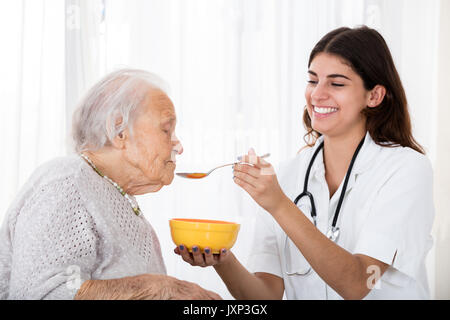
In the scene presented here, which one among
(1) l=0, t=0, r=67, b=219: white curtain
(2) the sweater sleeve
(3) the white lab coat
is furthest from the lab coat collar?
(1) l=0, t=0, r=67, b=219: white curtain

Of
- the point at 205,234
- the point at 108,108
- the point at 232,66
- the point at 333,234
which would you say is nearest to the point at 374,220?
the point at 333,234

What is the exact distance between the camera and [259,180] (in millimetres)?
1166

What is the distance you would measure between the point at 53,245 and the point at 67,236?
35mm

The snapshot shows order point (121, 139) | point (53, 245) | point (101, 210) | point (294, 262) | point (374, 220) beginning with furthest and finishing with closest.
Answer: point (294, 262) < point (374, 220) < point (121, 139) < point (101, 210) < point (53, 245)

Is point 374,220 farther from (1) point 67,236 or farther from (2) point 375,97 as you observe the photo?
(1) point 67,236

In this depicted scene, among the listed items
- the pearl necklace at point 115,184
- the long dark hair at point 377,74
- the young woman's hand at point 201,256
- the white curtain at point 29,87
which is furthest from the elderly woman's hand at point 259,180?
the white curtain at point 29,87

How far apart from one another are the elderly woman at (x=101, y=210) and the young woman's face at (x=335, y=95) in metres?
0.51

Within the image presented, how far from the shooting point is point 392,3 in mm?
2660

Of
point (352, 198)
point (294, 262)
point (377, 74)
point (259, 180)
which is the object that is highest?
point (377, 74)

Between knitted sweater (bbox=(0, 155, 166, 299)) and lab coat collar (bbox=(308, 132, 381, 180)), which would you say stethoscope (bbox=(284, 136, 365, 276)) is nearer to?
lab coat collar (bbox=(308, 132, 381, 180))

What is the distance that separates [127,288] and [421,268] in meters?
0.92

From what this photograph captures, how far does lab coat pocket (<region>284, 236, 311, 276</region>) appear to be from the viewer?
1542 mm

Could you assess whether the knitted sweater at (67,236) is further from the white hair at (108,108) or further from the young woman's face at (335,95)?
the young woman's face at (335,95)

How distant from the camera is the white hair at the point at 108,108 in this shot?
1.21 m
